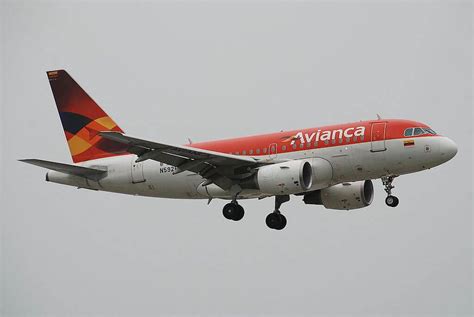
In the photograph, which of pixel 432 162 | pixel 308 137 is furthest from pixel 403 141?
pixel 308 137

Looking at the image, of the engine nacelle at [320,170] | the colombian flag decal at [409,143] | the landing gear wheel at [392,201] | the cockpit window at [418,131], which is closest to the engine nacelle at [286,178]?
the engine nacelle at [320,170]

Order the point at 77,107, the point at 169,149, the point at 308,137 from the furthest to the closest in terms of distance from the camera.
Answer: the point at 77,107
the point at 308,137
the point at 169,149

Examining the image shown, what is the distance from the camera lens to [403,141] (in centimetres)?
3847

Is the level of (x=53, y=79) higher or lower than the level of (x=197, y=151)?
higher

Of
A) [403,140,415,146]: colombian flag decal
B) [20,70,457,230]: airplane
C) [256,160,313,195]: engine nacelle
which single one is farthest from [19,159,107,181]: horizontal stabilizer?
[403,140,415,146]: colombian flag decal

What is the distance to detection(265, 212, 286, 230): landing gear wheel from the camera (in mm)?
43094

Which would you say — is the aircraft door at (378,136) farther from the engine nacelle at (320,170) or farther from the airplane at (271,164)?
the engine nacelle at (320,170)

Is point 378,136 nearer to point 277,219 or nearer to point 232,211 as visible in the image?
point 277,219

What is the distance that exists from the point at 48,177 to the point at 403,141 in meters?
16.4

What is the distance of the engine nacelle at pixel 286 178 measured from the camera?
125 ft

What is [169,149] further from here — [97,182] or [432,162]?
[432,162]

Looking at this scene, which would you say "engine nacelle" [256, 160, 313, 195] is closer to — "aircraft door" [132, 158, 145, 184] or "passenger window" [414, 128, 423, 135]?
"passenger window" [414, 128, 423, 135]

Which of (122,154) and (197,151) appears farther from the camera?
(122,154)

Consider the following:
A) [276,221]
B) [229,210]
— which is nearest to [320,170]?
[229,210]
